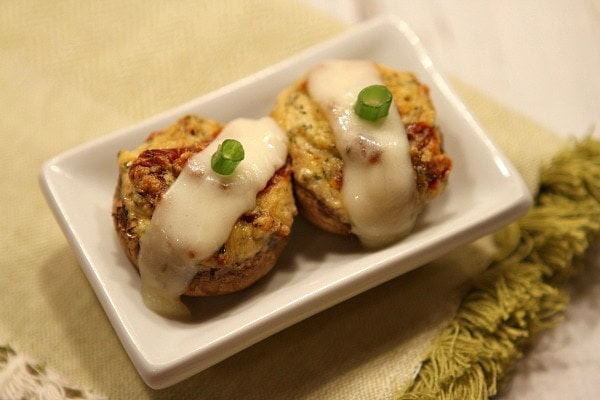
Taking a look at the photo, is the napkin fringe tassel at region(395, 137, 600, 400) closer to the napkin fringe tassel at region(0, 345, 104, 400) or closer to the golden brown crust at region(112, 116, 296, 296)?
the golden brown crust at region(112, 116, 296, 296)

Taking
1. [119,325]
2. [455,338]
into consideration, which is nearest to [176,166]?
[119,325]

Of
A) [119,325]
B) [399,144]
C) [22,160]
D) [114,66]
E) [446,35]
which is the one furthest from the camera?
[446,35]

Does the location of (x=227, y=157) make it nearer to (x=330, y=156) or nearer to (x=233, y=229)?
(x=233, y=229)

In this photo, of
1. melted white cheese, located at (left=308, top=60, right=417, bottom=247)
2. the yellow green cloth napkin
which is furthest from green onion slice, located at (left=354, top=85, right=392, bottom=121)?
the yellow green cloth napkin

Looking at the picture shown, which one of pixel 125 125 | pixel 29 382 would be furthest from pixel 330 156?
pixel 29 382

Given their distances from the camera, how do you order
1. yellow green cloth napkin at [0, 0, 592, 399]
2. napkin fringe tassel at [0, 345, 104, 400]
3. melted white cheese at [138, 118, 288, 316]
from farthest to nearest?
yellow green cloth napkin at [0, 0, 592, 399], napkin fringe tassel at [0, 345, 104, 400], melted white cheese at [138, 118, 288, 316]

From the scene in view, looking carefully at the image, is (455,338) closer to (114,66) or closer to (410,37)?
(410,37)
